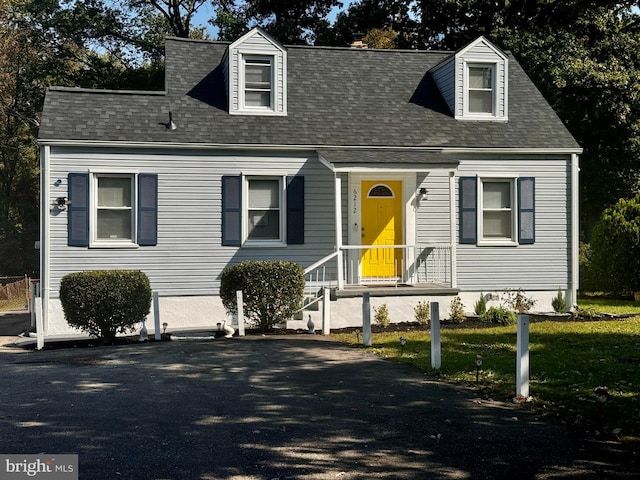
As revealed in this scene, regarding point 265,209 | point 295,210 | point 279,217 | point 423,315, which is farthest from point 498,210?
point 265,209

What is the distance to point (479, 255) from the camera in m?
18.0

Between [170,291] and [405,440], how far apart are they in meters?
11.3

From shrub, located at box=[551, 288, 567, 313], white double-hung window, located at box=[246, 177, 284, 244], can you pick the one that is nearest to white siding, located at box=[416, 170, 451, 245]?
shrub, located at box=[551, 288, 567, 313]

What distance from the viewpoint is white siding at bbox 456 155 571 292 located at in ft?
58.9

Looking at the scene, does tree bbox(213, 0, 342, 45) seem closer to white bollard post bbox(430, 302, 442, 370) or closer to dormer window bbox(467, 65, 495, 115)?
dormer window bbox(467, 65, 495, 115)

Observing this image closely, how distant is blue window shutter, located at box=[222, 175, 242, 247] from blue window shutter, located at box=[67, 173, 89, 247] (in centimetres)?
307

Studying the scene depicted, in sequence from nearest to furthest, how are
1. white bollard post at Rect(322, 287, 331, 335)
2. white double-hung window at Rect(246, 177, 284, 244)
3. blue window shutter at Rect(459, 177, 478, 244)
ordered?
white bollard post at Rect(322, 287, 331, 335) < white double-hung window at Rect(246, 177, 284, 244) < blue window shutter at Rect(459, 177, 478, 244)

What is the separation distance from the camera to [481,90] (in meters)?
18.9

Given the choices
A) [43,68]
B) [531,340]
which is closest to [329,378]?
[531,340]

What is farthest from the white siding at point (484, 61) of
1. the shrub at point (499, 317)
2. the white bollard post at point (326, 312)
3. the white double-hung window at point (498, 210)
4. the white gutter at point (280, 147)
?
the white bollard post at point (326, 312)

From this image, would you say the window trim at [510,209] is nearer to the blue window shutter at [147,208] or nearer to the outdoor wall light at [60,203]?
the blue window shutter at [147,208]

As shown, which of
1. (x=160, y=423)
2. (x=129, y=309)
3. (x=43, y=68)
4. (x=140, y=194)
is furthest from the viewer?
(x=43, y=68)

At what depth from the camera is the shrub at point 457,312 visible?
1608 cm

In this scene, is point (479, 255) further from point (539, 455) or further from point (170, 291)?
point (539, 455)
